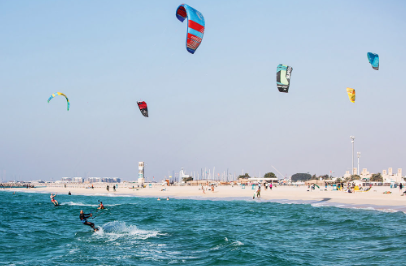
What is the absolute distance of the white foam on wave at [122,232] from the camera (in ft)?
55.2

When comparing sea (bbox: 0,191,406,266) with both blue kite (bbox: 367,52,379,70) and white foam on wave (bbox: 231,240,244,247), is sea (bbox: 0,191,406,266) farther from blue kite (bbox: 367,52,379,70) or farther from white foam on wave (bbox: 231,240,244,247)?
blue kite (bbox: 367,52,379,70)

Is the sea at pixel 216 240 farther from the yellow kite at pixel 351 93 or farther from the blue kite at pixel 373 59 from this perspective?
the yellow kite at pixel 351 93

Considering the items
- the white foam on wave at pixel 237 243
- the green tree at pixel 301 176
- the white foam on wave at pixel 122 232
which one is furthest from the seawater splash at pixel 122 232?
the green tree at pixel 301 176

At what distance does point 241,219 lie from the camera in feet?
71.8

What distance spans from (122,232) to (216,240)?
5.12 metres

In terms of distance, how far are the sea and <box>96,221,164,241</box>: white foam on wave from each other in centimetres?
4

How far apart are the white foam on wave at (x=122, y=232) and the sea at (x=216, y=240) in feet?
0.15

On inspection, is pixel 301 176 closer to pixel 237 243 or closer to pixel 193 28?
pixel 193 28

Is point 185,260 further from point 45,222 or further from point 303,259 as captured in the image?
point 45,222

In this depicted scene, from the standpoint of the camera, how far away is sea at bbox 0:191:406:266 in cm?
1223

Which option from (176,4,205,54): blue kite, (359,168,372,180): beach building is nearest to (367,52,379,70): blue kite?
(176,4,205,54): blue kite

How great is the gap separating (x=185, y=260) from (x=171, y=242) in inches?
126

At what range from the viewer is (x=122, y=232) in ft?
59.0

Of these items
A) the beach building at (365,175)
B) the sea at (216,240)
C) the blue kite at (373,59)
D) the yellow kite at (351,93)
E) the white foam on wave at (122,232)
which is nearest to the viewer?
the sea at (216,240)
